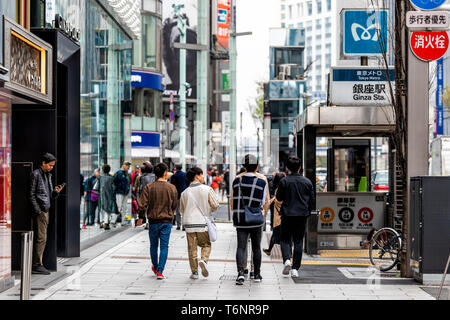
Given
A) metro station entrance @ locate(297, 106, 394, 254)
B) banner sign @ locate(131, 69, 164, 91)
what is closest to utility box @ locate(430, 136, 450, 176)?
metro station entrance @ locate(297, 106, 394, 254)

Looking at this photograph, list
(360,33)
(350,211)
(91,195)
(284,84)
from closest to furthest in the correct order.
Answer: (360,33)
(350,211)
(91,195)
(284,84)

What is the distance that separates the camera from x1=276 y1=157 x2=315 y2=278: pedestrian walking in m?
11.7

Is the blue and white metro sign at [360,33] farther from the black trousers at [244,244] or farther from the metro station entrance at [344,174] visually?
the black trousers at [244,244]

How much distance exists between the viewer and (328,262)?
14047 millimetres

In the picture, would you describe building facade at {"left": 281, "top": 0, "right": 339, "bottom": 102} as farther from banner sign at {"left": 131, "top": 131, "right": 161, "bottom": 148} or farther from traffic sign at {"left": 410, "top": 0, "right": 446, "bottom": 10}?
traffic sign at {"left": 410, "top": 0, "right": 446, "bottom": 10}

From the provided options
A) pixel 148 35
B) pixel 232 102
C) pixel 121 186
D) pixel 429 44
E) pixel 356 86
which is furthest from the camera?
pixel 148 35

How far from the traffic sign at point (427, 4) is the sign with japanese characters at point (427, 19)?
3.7 inches

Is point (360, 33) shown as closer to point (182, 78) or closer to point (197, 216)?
point (197, 216)

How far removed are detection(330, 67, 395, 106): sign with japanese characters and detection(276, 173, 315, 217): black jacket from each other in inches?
143

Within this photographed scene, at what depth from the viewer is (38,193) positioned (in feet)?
37.0

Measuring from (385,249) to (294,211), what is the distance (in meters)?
2.21

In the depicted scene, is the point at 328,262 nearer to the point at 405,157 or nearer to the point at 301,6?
the point at 405,157

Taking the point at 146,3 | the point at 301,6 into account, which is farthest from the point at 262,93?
the point at 301,6

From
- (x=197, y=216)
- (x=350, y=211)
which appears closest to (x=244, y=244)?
(x=197, y=216)
